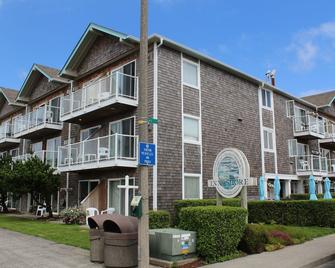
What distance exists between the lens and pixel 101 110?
19.8 metres

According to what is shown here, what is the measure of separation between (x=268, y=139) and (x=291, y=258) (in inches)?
641

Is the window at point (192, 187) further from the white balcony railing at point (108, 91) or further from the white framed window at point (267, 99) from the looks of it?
the white framed window at point (267, 99)

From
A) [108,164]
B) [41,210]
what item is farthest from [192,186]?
[41,210]

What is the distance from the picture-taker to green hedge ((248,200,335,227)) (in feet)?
55.5

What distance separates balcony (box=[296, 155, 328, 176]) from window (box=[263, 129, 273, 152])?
3.66 metres

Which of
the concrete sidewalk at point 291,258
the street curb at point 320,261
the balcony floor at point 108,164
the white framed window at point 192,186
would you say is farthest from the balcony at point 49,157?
the street curb at point 320,261

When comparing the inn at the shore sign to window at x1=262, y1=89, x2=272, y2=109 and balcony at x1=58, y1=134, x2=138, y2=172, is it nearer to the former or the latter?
balcony at x1=58, y1=134, x2=138, y2=172

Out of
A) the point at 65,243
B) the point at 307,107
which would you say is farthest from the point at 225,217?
the point at 307,107

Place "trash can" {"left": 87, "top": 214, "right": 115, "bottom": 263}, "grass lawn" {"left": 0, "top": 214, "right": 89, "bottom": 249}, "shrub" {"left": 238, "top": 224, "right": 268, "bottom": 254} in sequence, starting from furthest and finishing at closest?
"grass lawn" {"left": 0, "top": 214, "right": 89, "bottom": 249} → "shrub" {"left": 238, "top": 224, "right": 268, "bottom": 254} → "trash can" {"left": 87, "top": 214, "right": 115, "bottom": 263}

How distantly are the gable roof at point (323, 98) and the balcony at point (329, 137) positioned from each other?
66.0 inches

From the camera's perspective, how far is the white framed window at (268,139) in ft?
84.6

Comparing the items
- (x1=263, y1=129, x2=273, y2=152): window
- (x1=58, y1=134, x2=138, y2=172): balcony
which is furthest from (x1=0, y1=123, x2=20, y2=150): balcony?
(x1=263, y1=129, x2=273, y2=152): window

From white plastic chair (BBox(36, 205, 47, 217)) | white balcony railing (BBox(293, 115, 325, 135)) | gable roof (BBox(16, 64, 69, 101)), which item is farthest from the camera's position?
white balcony railing (BBox(293, 115, 325, 135))

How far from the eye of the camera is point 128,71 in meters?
20.0
